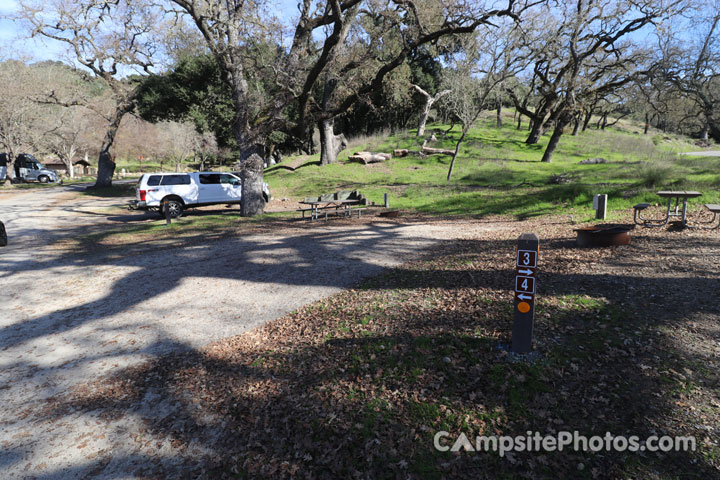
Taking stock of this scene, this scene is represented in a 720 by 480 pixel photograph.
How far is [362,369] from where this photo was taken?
4273 millimetres

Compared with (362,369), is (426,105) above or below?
above

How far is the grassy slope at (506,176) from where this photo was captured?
14.0m

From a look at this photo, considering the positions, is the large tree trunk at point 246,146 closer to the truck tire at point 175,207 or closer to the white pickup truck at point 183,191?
the white pickup truck at point 183,191

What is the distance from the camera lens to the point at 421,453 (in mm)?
3100

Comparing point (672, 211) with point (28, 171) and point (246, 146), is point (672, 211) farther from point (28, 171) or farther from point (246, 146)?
point (28, 171)

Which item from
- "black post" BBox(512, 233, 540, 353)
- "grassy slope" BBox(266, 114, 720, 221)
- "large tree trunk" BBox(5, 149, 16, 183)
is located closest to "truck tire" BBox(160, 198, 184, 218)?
"grassy slope" BBox(266, 114, 720, 221)

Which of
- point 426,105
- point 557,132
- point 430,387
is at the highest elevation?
point 426,105

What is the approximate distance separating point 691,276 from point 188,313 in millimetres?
8012

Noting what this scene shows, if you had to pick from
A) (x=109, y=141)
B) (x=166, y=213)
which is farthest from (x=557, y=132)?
(x=109, y=141)

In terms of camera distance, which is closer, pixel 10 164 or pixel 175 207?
pixel 175 207

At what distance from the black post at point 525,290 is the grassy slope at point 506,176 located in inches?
399

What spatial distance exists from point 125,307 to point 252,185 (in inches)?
385

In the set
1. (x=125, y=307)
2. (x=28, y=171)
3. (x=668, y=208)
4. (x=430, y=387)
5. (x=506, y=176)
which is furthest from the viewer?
(x=28, y=171)

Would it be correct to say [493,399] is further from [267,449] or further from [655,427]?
[267,449]
